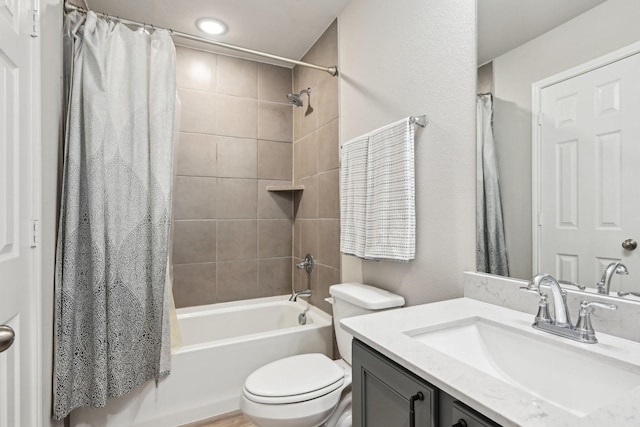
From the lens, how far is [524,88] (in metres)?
1.08

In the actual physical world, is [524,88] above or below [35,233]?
above

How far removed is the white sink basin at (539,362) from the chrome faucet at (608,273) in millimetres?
193

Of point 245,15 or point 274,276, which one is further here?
point 274,276

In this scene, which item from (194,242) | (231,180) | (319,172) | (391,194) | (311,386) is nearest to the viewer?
(311,386)

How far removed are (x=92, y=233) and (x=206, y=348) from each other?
0.84 meters

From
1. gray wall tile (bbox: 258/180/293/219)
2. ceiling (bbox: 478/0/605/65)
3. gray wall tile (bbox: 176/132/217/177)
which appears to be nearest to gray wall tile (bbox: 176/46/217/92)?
gray wall tile (bbox: 176/132/217/177)

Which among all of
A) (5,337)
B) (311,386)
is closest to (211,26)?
(5,337)

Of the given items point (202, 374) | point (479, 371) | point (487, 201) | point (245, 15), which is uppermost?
point (245, 15)

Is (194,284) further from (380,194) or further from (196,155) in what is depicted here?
(380,194)

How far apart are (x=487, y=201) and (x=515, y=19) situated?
24.9 inches

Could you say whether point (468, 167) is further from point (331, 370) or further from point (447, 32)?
point (331, 370)

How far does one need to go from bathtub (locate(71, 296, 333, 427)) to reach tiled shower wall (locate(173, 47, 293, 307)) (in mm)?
387

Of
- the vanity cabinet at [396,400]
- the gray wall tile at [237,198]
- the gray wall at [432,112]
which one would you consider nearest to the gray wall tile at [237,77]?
the gray wall tile at [237,198]

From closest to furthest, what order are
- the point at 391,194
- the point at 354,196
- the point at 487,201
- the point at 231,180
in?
the point at 487,201
the point at 391,194
the point at 354,196
the point at 231,180
